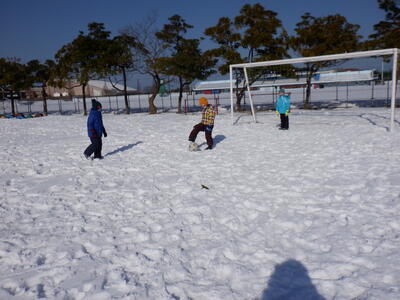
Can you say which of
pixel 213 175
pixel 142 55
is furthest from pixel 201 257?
pixel 142 55

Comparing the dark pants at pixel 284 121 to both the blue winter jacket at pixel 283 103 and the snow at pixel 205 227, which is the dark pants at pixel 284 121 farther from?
the snow at pixel 205 227

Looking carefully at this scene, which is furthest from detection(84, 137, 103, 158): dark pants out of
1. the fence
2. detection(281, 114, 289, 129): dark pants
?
the fence

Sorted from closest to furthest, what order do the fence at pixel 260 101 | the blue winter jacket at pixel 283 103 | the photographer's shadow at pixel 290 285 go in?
the photographer's shadow at pixel 290 285, the blue winter jacket at pixel 283 103, the fence at pixel 260 101

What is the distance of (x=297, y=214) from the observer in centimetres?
425

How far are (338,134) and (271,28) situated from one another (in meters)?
12.0

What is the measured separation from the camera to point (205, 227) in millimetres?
3957

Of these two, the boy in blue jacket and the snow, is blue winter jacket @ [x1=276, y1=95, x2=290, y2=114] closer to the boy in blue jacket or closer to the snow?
the snow

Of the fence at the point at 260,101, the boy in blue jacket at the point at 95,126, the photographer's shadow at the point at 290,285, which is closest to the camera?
the photographer's shadow at the point at 290,285

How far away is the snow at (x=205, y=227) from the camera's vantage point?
2824mm

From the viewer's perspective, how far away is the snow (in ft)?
9.27

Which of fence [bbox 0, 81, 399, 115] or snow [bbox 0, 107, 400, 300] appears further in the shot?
fence [bbox 0, 81, 399, 115]

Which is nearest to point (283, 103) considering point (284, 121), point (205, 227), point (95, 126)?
point (284, 121)

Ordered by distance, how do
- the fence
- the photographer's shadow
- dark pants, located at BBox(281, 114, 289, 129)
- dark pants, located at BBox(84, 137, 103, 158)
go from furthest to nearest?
the fence, dark pants, located at BBox(281, 114, 289, 129), dark pants, located at BBox(84, 137, 103, 158), the photographer's shadow

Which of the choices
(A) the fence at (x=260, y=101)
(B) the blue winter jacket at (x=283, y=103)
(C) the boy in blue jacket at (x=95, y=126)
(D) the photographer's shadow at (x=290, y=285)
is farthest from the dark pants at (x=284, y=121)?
(A) the fence at (x=260, y=101)
